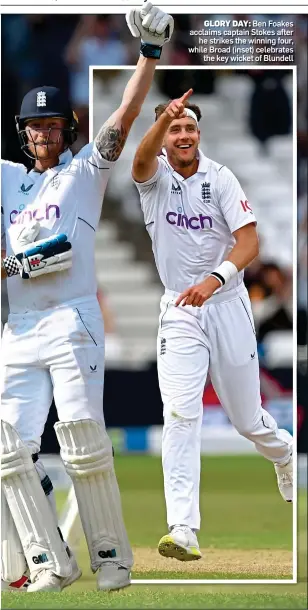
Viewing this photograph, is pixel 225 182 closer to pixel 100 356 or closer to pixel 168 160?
pixel 168 160

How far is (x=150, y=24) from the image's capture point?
5531mm

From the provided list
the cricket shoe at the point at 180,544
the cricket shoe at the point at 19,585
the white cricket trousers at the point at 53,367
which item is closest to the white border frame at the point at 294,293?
the cricket shoe at the point at 180,544

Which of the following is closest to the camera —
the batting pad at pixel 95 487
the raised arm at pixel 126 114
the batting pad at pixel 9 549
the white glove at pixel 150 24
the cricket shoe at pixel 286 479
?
the white glove at pixel 150 24

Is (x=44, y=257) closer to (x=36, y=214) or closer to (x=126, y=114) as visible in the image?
(x=36, y=214)

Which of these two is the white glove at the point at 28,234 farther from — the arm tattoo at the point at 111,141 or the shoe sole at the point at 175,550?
the shoe sole at the point at 175,550

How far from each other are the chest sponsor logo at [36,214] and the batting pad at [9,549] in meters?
1.22

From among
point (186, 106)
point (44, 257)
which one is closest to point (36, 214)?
point (44, 257)

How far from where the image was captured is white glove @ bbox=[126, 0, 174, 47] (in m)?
5.53

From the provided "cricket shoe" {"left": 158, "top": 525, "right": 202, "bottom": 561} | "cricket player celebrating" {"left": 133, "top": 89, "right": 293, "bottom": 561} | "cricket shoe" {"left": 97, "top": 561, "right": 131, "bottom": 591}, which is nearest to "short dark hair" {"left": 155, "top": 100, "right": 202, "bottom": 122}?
"cricket player celebrating" {"left": 133, "top": 89, "right": 293, "bottom": 561}

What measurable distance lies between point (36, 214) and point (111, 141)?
0.46m

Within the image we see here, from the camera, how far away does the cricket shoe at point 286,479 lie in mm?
6070

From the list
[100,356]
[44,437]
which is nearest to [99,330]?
[100,356]

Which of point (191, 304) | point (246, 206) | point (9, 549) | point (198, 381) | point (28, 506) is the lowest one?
point (9, 549)

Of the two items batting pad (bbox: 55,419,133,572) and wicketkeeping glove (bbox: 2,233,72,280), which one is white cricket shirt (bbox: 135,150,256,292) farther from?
batting pad (bbox: 55,419,133,572)
